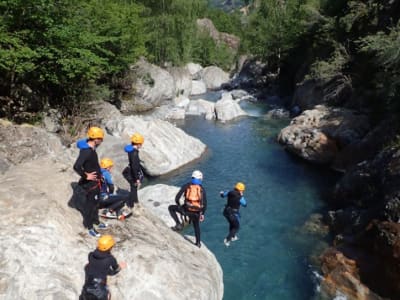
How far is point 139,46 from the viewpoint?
115 feet

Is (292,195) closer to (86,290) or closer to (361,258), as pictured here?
(361,258)

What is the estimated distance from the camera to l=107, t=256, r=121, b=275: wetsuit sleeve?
23.0 feet

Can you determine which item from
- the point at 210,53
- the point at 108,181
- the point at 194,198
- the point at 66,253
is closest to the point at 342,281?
the point at 194,198

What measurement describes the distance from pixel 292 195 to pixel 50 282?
12685 mm

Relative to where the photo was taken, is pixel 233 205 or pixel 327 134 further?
pixel 327 134

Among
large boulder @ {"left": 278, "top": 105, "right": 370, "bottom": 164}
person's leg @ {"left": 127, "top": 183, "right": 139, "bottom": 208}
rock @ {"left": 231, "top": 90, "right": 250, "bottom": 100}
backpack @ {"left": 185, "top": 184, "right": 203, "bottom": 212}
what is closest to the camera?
backpack @ {"left": 185, "top": 184, "right": 203, "bottom": 212}

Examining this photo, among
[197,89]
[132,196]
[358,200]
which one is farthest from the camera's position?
[197,89]

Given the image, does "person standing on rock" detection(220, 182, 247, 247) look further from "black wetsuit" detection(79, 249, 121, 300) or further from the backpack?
"black wetsuit" detection(79, 249, 121, 300)

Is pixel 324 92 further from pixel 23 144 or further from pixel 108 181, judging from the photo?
pixel 108 181

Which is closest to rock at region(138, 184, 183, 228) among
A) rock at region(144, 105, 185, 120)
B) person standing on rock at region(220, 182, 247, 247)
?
person standing on rock at region(220, 182, 247, 247)

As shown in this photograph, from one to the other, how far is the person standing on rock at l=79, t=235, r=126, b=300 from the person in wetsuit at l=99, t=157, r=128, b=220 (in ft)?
7.65

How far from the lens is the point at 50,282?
7.00 m

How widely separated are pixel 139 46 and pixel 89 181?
2957cm

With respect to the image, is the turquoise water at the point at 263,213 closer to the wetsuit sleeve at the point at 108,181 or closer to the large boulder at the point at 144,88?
the wetsuit sleeve at the point at 108,181
